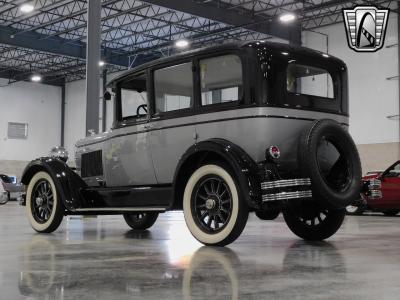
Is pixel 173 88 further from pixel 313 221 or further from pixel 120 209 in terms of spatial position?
pixel 313 221

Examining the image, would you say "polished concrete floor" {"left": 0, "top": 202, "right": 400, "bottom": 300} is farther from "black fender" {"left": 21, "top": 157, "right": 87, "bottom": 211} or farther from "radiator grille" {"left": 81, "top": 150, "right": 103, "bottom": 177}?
"radiator grille" {"left": 81, "top": 150, "right": 103, "bottom": 177}

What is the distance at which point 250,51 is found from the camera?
5.43m

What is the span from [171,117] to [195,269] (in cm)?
249

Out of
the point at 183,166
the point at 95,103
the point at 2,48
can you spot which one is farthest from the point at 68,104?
the point at 183,166

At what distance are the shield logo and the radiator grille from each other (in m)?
15.0

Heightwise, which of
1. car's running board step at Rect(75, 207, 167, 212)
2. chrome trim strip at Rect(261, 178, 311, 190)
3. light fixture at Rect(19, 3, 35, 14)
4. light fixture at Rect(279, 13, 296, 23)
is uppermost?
light fixture at Rect(19, 3, 35, 14)

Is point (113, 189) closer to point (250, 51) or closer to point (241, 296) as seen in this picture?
point (250, 51)

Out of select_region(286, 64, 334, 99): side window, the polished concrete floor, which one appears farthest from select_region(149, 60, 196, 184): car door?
select_region(286, 64, 334, 99): side window

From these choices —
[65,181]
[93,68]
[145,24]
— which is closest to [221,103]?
[65,181]

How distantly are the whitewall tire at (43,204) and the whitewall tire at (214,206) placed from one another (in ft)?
7.34

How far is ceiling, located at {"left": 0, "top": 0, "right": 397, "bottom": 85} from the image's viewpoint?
22716 millimetres

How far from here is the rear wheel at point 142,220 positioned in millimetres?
7875

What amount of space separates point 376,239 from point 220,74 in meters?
2.69

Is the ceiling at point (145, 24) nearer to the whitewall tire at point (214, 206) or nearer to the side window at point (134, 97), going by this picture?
the side window at point (134, 97)
